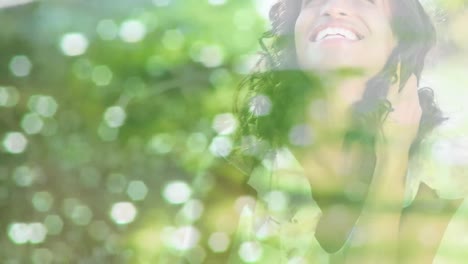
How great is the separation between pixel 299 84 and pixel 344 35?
0.16 meters

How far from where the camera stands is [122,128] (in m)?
1.57

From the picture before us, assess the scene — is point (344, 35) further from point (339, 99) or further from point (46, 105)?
point (46, 105)

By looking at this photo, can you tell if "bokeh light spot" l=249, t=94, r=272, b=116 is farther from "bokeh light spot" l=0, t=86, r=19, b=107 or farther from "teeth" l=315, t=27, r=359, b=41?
"bokeh light spot" l=0, t=86, r=19, b=107

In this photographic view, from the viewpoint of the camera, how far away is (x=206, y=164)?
1.51m

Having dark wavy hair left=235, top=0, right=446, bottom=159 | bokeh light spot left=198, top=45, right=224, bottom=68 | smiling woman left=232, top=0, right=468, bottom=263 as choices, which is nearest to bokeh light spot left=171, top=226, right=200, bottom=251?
smiling woman left=232, top=0, right=468, bottom=263

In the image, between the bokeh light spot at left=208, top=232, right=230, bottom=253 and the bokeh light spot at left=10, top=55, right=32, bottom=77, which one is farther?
the bokeh light spot at left=10, top=55, right=32, bottom=77

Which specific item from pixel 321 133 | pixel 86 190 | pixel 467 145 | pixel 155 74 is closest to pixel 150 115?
pixel 155 74

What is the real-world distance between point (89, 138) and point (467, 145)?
944 millimetres

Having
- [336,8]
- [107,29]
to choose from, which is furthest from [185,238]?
[336,8]

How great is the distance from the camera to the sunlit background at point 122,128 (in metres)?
1.51

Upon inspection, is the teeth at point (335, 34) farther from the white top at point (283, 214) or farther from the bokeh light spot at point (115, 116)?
the bokeh light spot at point (115, 116)

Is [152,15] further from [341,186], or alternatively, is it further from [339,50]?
Answer: [341,186]

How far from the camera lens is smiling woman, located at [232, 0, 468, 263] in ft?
4.65

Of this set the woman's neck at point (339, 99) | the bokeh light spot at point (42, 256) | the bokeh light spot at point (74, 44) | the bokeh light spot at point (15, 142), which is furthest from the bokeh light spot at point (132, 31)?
the bokeh light spot at point (42, 256)
